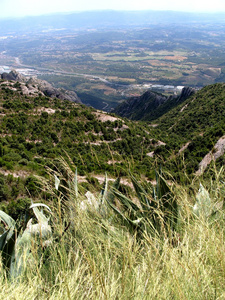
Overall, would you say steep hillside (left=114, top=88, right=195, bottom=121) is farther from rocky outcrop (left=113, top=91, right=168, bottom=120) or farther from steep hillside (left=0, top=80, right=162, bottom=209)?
steep hillside (left=0, top=80, right=162, bottom=209)

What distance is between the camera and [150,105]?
74312 mm

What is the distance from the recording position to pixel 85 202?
2.64 meters

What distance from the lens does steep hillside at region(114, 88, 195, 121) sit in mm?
62091

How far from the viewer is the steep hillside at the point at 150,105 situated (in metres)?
62.1

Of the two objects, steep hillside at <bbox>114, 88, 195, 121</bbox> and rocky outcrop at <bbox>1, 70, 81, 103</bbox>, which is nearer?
rocky outcrop at <bbox>1, 70, 81, 103</bbox>

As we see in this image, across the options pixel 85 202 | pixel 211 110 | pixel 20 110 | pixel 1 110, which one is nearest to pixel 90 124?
pixel 20 110

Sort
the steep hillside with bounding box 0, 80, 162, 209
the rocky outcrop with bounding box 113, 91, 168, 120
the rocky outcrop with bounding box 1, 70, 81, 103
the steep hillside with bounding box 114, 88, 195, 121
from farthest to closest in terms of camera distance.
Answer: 1. the rocky outcrop with bounding box 113, 91, 168, 120
2. the steep hillside with bounding box 114, 88, 195, 121
3. the rocky outcrop with bounding box 1, 70, 81, 103
4. the steep hillside with bounding box 0, 80, 162, 209

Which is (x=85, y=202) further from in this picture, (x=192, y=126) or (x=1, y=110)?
(x=192, y=126)

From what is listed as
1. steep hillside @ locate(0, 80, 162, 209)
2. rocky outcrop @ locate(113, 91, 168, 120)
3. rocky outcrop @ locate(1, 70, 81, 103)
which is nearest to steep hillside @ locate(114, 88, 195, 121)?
rocky outcrop @ locate(113, 91, 168, 120)

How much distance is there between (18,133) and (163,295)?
21819mm

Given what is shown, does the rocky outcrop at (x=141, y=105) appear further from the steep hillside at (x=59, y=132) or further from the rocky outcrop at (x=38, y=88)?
the steep hillside at (x=59, y=132)

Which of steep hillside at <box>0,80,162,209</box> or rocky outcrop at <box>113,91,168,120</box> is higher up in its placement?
steep hillside at <box>0,80,162,209</box>

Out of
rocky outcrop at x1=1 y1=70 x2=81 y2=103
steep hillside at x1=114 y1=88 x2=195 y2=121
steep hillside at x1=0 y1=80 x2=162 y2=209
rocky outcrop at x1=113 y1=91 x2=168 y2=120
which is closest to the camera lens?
steep hillside at x1=0 y1=80 x2=162 y2=209

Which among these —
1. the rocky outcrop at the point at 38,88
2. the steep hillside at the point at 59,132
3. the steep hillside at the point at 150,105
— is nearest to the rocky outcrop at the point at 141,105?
the steep hillside at the point at 150,105
